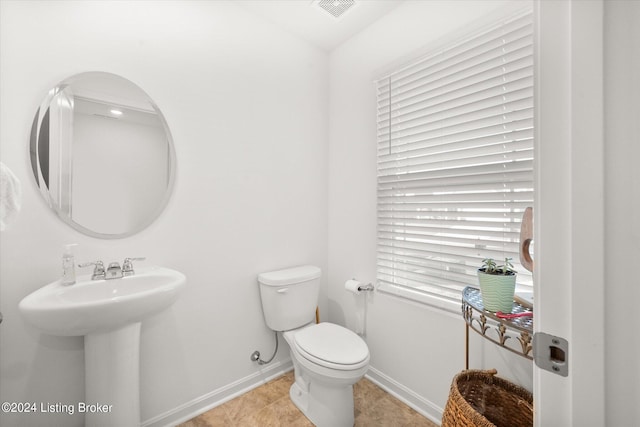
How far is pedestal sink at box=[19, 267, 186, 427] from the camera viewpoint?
98cm

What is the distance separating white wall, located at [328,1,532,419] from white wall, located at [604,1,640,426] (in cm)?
101

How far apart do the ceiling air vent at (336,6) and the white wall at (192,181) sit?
1.18 feet

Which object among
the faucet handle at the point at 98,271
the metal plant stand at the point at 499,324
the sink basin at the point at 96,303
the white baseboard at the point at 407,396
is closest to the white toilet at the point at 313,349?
the white baseboard at the point at 407,396

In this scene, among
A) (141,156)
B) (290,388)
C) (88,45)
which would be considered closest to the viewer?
(88,45)

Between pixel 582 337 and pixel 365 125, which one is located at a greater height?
pixel 365 125

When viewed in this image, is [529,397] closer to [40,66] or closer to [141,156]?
[141,156]

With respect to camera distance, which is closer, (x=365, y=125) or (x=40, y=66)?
(x=40, y=66)

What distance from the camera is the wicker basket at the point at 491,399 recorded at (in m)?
1.10

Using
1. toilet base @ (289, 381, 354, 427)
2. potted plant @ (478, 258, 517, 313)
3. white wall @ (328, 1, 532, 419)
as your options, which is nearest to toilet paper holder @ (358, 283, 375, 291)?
white wall @ (328, 1, 532, 419)

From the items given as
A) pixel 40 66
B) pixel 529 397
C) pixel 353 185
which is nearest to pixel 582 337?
pixel 529 397

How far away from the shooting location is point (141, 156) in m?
1.44

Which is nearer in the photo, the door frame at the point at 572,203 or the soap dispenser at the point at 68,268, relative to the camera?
the door frame at the point at 572,203

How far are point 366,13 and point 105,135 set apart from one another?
67.0 inches

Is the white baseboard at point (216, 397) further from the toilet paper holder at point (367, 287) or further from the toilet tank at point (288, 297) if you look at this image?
the toilet paper holder at point (367, 287)
